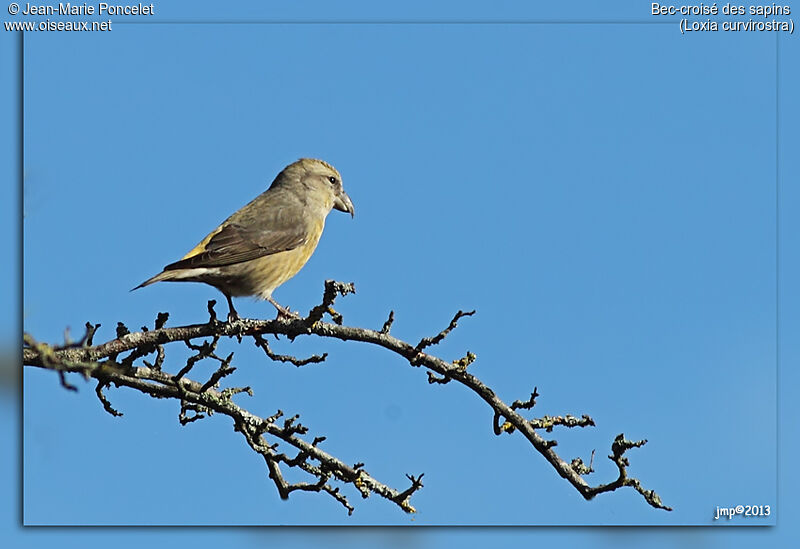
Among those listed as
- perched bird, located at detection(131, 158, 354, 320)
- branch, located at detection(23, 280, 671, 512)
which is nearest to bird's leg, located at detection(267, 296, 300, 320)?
perched bird, located at detection(131, 158, 354, 320)

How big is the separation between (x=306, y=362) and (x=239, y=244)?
1.89 meters

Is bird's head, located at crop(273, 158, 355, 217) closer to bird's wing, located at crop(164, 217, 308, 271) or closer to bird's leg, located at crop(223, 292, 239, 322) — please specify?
bird's wing, located at crop(164, 217, 308, 271)

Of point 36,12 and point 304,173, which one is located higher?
point 304,173

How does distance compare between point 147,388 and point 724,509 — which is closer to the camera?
point 147,388

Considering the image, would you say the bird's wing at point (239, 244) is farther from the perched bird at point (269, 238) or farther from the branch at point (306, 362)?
the branch at point (306, 362)

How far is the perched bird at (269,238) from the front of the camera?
23.9ft

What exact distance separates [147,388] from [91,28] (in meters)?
2.54

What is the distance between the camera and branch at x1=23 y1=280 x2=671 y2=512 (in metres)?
5.51

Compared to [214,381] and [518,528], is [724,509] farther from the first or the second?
[214,381]

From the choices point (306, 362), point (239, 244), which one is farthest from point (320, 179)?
point (306, 362)

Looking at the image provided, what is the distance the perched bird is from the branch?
0.66 metres

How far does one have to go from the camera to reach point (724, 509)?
6180 mm

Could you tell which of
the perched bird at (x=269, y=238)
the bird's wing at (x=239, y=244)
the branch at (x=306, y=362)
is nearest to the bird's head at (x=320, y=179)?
the perched bird at (x=269, y=238)

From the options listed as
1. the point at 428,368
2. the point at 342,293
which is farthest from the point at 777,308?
the point at 342,293
